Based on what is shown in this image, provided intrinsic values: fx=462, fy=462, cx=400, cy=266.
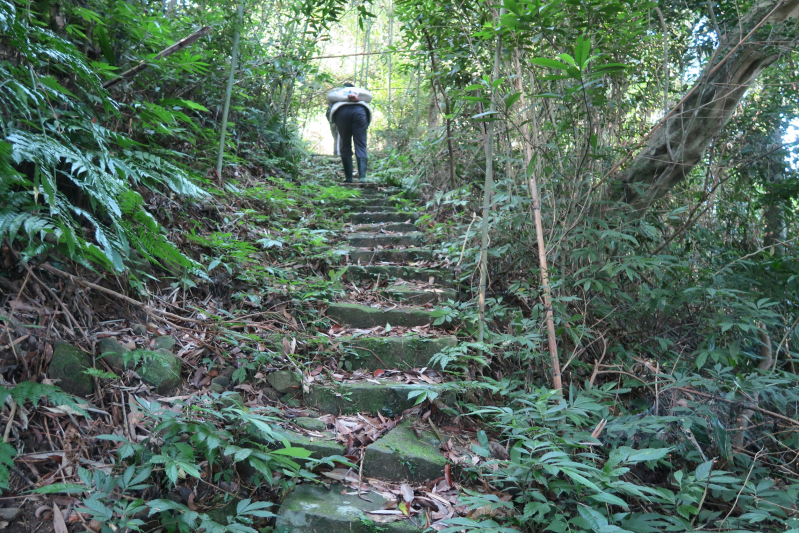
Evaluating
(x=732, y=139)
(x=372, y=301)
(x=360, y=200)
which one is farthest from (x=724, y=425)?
Answer: (x=360, y=200)

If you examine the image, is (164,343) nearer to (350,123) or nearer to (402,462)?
(402,462)

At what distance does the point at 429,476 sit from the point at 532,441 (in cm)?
59

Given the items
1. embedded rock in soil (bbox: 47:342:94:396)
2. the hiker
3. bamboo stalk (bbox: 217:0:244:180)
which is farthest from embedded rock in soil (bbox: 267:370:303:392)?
the hiker

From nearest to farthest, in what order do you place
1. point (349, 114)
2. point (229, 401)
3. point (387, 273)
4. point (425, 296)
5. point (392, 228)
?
point (229, 401)
point (425, 296)
point (387, 273)
point (392, 228)
point (349, 114)

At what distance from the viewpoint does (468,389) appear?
259cm

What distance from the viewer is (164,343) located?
256 centimetres

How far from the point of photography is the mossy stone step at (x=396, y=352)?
3014 mm

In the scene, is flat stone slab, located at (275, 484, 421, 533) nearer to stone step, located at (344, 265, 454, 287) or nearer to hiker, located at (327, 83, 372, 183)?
stone step, located at (344, 265, 454, 287)

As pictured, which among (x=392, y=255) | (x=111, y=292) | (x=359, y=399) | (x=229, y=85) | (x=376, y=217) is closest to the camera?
(x=111, y=292)

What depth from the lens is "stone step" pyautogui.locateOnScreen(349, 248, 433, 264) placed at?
4449 millimetres

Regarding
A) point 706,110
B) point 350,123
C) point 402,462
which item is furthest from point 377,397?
point 350,123

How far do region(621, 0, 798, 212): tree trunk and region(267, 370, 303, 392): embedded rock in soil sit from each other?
2353 millimetres

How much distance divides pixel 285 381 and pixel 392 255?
207 centimetres

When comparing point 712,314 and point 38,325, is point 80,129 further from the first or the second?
point 712,314
